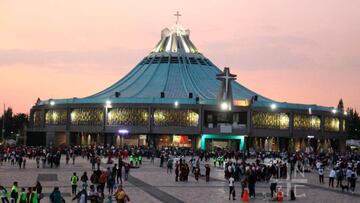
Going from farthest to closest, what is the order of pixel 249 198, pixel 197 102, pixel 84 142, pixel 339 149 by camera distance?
pixel 339 149 < pixel 84 142 < pixel 197 102 < pixel 249 198

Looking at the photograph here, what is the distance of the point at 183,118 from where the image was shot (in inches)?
4380

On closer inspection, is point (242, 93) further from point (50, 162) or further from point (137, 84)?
point (50, 162)

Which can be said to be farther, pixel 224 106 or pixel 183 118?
pixel 183 118

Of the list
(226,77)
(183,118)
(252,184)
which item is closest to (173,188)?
(252,184)

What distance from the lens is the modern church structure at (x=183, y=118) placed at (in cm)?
11044

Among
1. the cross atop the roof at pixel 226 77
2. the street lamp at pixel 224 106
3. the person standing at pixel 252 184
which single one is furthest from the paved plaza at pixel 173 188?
the street lamp at pixel 224 106

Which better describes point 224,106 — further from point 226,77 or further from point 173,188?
point 173,188

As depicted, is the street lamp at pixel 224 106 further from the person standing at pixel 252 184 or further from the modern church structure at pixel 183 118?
the person standing at pixel 252 184

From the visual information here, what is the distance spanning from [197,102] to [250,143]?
11.4 meters

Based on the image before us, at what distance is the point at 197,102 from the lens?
11044cm

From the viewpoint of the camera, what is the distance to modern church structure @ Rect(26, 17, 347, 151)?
110m

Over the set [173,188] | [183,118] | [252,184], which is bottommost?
[173,188]

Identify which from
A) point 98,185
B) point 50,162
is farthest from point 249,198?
point 50,162

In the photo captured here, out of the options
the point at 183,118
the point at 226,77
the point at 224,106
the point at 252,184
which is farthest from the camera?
the point at 183,118
